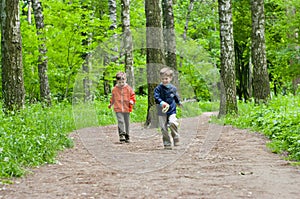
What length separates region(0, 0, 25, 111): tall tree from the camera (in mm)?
12281

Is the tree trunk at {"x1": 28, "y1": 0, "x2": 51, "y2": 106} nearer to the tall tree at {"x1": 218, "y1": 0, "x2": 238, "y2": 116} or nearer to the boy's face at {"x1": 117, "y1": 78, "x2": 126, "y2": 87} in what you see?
the tall tree at {"x1": 218, "y1": 0, "x2": 238, "y2": 116}

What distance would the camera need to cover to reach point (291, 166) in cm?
786

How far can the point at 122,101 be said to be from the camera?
477 inches

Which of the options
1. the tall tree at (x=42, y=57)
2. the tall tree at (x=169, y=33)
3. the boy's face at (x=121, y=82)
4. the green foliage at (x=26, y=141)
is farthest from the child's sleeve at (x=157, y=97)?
the tall tree at (x=169, y=33)

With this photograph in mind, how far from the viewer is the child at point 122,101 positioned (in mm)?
12031

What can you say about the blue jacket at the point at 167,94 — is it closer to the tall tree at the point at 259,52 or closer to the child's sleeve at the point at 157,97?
the child's sleeve at the point at 157,97

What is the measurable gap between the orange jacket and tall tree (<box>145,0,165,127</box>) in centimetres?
378

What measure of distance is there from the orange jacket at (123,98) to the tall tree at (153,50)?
12.4 ft

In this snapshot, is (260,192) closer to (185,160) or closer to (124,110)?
(185,160)

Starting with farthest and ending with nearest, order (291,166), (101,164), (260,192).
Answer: (101,164) < (291,166) < (260,192)

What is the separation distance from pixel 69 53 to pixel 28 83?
312 centimetres

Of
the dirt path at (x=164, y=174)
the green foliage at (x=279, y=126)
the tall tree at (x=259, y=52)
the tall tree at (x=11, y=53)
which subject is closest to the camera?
the dirt path at (x=164, y=174)

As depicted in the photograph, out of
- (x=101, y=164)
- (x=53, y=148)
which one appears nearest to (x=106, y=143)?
(x=53, y=148)

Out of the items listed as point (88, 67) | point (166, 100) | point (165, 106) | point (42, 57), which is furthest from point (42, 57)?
point (165, 106)
